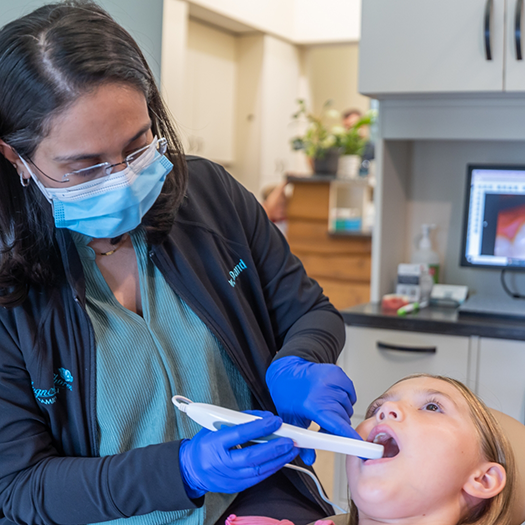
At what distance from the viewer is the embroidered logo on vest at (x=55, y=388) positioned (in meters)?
0.99

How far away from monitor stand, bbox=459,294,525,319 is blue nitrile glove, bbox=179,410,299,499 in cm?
123

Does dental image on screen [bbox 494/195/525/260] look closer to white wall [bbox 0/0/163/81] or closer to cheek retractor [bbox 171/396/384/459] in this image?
white wall [bbox 0/0/163/81]

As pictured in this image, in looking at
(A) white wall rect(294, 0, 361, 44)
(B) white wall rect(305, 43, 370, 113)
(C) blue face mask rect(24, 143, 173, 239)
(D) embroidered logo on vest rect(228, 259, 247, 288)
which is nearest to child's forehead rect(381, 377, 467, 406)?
(D) embroidered logo on vest rect(228, 259, 247, 288)

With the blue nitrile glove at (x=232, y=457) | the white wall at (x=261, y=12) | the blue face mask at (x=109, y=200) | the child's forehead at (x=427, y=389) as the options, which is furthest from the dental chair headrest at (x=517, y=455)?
the white wall at (x=261, y=12)

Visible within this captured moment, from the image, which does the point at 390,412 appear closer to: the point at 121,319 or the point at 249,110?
the point at 121,319

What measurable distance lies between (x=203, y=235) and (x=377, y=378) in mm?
1011

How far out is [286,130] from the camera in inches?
208

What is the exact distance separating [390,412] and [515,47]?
4.16 feet

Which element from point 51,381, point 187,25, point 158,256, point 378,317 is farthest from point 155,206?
point 187,25

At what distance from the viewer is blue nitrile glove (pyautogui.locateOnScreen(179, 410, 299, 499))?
0.90m

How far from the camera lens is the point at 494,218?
85.7 inches

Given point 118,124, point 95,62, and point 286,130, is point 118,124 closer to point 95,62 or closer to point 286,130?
point 95,62

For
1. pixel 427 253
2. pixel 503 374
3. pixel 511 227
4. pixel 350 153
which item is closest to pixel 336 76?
pixel 350 153

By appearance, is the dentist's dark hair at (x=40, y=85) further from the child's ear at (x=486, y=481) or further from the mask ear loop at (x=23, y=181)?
the child's ear at (x=486, y=481)
